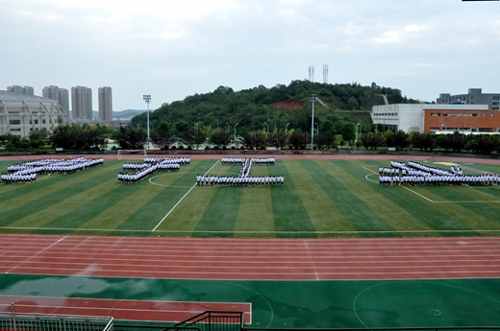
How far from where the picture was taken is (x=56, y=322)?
11047 millimetres

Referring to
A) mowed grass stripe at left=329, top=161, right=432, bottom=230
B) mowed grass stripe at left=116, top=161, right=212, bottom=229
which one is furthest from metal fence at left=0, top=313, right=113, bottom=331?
mowed grass stripe at left=329, top=161, right=432, bottom=230

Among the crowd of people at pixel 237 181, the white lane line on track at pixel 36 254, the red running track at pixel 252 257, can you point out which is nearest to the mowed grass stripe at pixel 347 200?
the red running track at pixel 252 257

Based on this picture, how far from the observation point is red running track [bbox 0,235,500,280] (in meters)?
16.8

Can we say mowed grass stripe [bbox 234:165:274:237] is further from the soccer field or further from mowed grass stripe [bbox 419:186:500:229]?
mowed grass stripe [bbox 419:186:500:229]

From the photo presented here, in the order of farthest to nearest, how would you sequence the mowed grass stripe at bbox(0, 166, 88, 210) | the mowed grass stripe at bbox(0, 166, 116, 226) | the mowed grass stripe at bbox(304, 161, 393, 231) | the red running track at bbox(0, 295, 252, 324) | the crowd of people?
1. the crowd of people
2. the mowed grass stripe at bbox(0, 166, 88, 210)
3. the mowed grass stripe at bbox(0, 166, 116, 226)
4. the mowed grass stripe at bbox(304, 161, 393, 231)
5. the red running track at bbox(0, 295, 252, 324)

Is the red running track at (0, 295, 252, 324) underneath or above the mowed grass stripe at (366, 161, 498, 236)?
underneath

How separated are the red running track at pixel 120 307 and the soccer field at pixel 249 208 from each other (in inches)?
292

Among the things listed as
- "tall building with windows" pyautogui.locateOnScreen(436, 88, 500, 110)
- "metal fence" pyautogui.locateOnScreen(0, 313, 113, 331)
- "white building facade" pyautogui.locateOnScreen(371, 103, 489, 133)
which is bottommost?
"metal fence" pyautogui.locateOnScreen(0, 313, 113, 331)

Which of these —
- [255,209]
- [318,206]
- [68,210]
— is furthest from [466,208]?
[68,210]

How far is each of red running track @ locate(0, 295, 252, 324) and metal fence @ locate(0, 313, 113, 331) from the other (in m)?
2.08

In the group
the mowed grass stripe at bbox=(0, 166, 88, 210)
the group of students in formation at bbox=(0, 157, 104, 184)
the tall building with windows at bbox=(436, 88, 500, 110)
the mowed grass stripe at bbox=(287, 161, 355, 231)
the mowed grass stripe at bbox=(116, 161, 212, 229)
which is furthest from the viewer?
the tall building with windows at bbox=(436, 88, 500, 110)

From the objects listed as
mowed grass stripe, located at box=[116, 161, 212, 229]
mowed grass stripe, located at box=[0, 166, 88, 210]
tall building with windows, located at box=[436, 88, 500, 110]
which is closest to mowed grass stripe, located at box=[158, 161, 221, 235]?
mowed grass stripe, located at box=[116, 161, 212, 229]

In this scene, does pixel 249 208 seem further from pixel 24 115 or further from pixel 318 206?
pixel 24 115

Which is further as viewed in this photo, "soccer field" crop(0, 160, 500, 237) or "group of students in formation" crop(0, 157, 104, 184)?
"group of students in formation" crop(0, 157, 104, 184)
